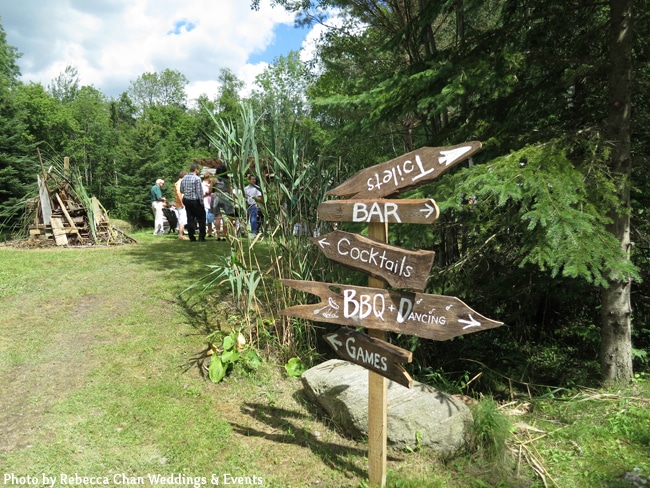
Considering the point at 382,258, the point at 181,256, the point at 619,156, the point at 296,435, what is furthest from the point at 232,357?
the point at 181,256

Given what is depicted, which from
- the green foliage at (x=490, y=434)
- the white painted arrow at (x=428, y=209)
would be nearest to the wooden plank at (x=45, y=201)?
the white painted arrow at (x=428, y=209)

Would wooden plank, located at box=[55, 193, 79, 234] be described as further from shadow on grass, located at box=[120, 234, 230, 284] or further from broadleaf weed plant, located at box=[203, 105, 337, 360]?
broadleaf weed plant, located at box=[203, 105, 337, 360]

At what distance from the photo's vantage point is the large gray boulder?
2695 millimetres

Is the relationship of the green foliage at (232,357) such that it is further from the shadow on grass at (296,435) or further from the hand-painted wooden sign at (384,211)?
the hand-painted wooden sign at (384,211)

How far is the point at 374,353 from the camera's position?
7.50ft

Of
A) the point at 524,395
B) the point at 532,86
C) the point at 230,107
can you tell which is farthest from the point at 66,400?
the point at 230,107

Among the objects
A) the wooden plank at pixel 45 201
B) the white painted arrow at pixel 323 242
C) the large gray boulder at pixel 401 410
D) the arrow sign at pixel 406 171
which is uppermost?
the wooden plank at pixel 45 201

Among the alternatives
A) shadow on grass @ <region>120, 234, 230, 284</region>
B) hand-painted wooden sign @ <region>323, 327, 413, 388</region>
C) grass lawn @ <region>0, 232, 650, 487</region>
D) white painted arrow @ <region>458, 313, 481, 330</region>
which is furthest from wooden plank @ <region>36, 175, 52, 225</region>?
white painted arrow @ <region>458, 313, 481, 330</region>

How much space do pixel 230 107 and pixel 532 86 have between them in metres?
43.4

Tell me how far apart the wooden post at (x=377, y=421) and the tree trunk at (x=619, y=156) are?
210 centimetres

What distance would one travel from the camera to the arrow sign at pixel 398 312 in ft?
6.81

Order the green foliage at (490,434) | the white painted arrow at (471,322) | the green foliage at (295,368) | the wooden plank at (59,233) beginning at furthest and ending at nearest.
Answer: the wooden plank at (59,233), the green foliage at (295,368), the green foliage at (490,434), the white painted arrow at (471,322)

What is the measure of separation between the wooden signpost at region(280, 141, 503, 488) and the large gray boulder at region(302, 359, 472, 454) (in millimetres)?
447

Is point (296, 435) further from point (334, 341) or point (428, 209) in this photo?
point (428, 209)
